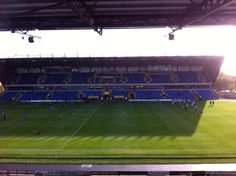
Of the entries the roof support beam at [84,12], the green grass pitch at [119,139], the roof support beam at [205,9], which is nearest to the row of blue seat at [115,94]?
the green grass pitch at [119,139]

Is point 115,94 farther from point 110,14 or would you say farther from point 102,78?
point 110,14

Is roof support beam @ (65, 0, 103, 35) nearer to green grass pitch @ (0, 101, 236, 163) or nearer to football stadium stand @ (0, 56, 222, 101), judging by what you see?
green grass pitch @ (0, 101, 236, 163)

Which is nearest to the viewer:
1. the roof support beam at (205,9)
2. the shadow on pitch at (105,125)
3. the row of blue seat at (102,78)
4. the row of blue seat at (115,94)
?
the roof support beam at (205,9)

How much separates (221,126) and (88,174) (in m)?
24.5

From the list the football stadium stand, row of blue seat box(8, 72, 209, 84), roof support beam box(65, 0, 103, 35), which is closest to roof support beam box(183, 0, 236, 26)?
roof support beam box(65, 0, 103, 35)

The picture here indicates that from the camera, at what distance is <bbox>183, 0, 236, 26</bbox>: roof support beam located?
48.3 ft

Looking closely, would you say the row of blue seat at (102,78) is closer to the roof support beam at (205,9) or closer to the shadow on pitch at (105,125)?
the shadow on pitch at (105,125)

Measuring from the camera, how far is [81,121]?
37.4 metres

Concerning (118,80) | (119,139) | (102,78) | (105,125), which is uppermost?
(102,78)

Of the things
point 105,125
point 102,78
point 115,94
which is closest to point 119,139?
point 105,125

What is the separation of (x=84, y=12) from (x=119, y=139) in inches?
523

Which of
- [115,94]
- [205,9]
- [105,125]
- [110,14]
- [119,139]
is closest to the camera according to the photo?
[205,9]

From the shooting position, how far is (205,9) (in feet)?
52.4

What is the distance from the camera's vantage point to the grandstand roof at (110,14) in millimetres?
15445
